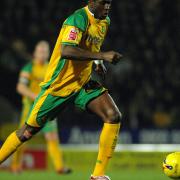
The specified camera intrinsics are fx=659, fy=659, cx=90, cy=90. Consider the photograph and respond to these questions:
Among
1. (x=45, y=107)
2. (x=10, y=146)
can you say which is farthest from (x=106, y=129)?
(x=10, y=146)

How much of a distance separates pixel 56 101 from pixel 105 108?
1.82 ft

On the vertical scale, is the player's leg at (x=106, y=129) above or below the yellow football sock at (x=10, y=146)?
above

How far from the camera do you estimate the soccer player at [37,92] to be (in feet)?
33.3

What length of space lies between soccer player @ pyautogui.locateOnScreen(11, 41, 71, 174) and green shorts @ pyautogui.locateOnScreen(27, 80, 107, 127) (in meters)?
3.15

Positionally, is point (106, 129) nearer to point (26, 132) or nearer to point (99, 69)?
point (99, 69)

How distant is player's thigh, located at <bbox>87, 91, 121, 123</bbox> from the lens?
6.46 m

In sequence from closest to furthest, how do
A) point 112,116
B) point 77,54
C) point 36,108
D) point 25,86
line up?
point 77,54 → point 112,116 → point 36,108 → point 25,86

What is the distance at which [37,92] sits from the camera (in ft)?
34.2

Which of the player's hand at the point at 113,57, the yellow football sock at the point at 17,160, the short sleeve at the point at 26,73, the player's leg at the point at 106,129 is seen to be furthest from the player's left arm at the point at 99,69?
the yellow football sock at the point at 17,160

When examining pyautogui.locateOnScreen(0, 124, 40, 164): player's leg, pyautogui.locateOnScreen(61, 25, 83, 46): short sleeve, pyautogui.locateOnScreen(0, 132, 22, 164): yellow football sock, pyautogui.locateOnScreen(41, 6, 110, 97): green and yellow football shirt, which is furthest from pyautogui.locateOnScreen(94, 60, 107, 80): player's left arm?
pyautogui.locateOnScreen(0, 132, 22, 164): yellow football sock

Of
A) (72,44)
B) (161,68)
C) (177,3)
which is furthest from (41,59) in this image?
(177,3)

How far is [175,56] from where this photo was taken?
16000 mm

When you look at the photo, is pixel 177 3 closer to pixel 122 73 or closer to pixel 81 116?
pixel 122 73

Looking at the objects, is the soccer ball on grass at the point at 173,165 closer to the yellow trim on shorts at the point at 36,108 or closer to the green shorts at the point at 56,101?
the green shorts at the point at 56,101
